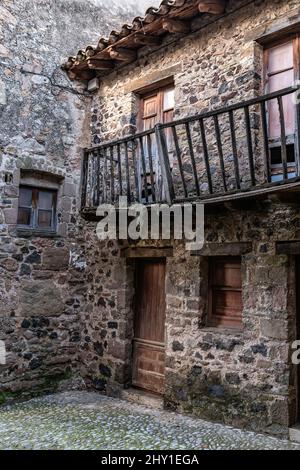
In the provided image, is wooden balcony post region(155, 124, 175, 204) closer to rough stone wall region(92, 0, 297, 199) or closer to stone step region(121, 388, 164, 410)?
rough stone wall region(92, 0, 297, 199)

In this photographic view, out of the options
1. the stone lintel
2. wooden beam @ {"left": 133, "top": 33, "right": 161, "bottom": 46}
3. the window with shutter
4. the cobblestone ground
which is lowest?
the cobblestone ground

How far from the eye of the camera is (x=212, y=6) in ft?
15.5

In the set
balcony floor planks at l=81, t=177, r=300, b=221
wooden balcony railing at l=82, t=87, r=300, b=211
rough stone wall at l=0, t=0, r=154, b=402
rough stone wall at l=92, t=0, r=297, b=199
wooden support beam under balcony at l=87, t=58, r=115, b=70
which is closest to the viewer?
balcony floor planks at l=81, t=177, r=300, b=221

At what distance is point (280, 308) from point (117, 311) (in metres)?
2.36

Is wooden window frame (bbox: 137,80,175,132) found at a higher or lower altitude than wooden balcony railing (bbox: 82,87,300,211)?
higher

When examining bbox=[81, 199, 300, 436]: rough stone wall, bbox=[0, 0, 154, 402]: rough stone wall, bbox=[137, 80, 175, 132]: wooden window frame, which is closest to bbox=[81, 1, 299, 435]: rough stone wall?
bbox=[81, 199, 300, 436]: rough stone wall

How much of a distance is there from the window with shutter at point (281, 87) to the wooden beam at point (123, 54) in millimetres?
2018

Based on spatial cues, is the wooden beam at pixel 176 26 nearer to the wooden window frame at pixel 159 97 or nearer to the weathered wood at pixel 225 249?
the wooden window frame at pixel 159 97

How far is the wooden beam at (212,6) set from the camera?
4.67 metres

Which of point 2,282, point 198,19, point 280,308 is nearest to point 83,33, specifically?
point 198,19

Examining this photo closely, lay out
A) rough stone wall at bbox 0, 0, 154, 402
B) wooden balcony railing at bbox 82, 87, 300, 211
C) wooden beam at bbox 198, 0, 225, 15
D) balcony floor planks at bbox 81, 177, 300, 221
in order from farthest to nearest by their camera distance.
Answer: rough stone wall at bbox 0, 0, 154, 402 < wooden beam at bbox 198, 0, 225, 15 < wooden balcony railing at bbox 82, 87, 300, 211 < balcony floor planks at bbox 81, 177, 300, 221

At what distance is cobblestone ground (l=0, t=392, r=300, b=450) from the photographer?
386 centimetres

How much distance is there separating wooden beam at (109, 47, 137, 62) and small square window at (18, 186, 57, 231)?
82.6 inches
